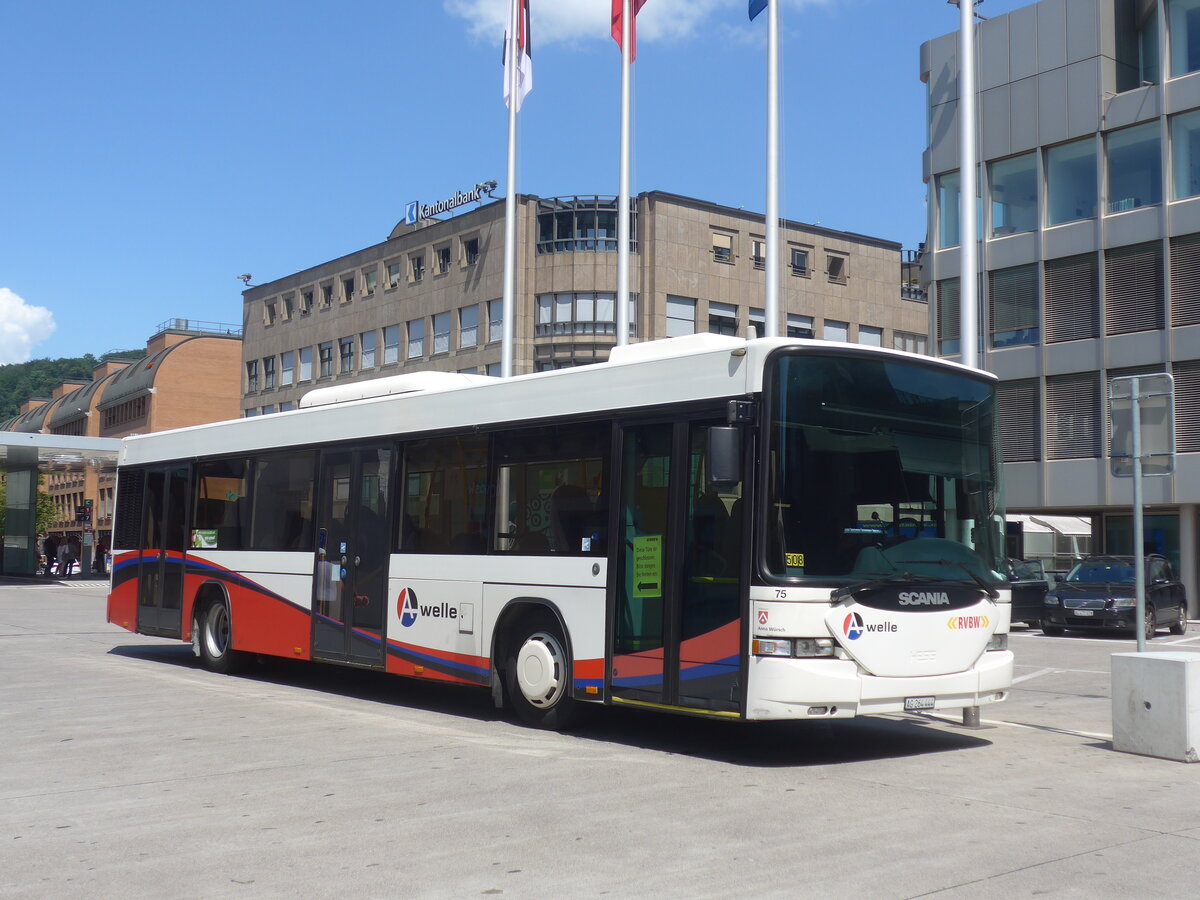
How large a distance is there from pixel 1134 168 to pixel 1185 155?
1494 mm

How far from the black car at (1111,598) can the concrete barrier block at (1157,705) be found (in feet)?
55.3

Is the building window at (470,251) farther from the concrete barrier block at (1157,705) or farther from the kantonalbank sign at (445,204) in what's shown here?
the concrete barrier block at (1157,705)

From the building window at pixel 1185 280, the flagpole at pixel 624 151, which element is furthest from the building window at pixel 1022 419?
the flagpole at pixel 624 151

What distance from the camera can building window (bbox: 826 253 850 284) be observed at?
6412 centimetres

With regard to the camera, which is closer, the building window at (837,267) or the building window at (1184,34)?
the building window at (1184,34)

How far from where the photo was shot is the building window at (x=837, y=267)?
2525 inches

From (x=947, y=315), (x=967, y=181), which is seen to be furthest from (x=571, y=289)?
(x=967, y=181)

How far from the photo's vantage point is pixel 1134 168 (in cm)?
3647

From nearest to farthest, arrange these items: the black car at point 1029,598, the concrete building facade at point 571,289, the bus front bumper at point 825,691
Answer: the bus front bumper at point 825,691
the black car at point 1029,598
the concrete building facade at point 571,289

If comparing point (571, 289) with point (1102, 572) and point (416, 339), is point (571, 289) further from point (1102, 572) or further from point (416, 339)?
point (1102, 572)

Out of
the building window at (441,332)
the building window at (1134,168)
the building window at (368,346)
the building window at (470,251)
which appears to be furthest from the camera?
the building window at (368,346)

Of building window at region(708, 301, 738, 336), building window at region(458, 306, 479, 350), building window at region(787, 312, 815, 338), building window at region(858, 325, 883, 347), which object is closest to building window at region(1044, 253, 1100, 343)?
building window at region(708, 301, 738, 336)

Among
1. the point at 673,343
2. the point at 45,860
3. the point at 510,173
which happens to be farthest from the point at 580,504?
the point at 510,173

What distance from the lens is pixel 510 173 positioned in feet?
85.1
